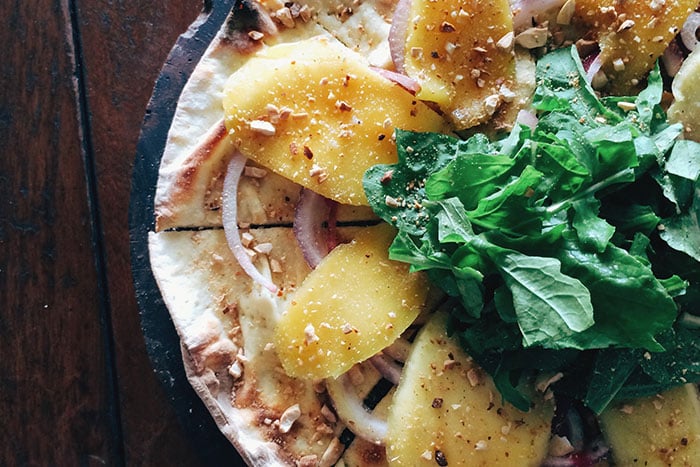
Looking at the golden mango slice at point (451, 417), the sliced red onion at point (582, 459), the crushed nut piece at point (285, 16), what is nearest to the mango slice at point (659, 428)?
the sliced red onion at point (582, 459)

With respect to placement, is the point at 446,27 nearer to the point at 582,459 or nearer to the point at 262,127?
the point at 262,127

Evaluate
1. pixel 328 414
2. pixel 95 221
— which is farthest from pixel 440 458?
pixel 95 221

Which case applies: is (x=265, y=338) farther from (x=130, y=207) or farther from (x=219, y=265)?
(x=130, y=207)

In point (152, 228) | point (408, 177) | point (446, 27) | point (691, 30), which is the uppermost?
point (446, 27)

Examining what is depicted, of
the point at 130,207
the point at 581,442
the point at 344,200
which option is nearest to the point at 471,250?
the point at 344,200

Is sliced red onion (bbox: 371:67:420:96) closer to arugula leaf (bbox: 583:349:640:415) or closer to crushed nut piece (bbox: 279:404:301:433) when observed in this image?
arugula leaf (bbox: 583:349:640:415)

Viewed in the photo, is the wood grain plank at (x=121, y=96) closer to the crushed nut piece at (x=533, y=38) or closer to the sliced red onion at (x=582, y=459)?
the crushed nut piece at (x=533, y=38)
